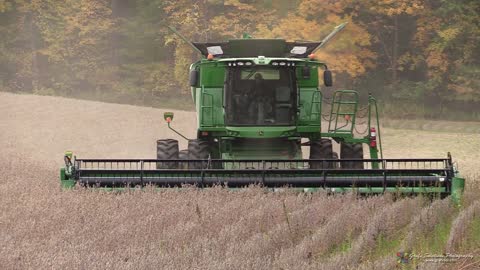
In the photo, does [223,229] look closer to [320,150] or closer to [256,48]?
[320,150]

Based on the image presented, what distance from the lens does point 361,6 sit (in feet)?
111

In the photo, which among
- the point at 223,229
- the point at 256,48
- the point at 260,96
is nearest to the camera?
the point at 223,229

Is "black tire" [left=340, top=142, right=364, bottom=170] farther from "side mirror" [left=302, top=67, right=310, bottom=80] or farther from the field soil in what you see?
the field soil

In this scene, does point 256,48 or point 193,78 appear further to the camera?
point 256,48

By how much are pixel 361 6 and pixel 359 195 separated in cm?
2420

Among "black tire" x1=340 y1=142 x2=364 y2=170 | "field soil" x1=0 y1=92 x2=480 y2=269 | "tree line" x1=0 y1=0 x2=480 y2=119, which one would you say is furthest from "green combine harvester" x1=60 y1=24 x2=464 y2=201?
"tree line" x1=0 y1=0 x2=480 y2=119

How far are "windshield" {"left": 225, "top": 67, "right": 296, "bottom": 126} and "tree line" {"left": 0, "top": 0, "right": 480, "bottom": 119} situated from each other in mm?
17001

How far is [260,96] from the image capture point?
517 inches

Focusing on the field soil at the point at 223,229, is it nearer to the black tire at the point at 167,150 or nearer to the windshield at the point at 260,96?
the black tire at the point at 167,150

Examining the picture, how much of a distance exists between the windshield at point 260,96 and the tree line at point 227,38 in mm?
17001

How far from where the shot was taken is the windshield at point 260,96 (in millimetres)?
13023

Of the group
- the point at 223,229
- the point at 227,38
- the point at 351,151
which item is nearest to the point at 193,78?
the point at 351,151

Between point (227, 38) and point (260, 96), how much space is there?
25596 mm

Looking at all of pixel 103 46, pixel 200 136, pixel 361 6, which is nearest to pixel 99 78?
pixel 103 46
